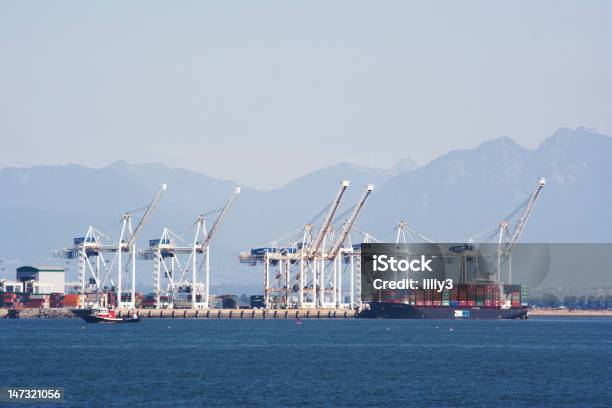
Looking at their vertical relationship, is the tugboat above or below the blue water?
above

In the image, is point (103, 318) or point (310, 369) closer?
point (310, 369)

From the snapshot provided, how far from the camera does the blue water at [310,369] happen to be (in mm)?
69250

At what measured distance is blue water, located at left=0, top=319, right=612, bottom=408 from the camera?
69.2 metres

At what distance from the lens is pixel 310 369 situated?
285 feet

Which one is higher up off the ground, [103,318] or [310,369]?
[103,318]

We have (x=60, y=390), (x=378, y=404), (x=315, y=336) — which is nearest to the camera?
(x=378, y=404)

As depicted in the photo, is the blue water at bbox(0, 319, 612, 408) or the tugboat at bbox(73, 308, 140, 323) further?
the tugboat at bbox(73, 308, 140, 323)

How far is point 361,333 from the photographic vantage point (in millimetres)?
146250

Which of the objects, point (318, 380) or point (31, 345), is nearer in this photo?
point (318, 380)

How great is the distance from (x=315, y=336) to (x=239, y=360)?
42.4 metres

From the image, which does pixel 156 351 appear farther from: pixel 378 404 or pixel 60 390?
pixel 378 404

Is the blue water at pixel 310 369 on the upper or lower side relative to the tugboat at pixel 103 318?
lower

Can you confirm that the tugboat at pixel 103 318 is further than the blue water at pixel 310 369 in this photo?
Yes

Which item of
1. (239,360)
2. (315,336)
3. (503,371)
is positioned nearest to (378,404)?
(503,371)
